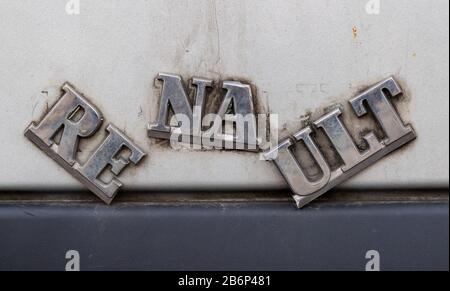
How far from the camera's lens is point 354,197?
4.63 feet

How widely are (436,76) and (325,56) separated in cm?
24

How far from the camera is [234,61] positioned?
1.38m

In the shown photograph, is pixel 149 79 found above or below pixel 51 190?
above

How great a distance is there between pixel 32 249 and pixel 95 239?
14 cm

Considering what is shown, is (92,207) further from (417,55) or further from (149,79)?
(417,55)

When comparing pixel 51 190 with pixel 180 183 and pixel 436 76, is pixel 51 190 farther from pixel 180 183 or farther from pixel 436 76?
pixel 436 76

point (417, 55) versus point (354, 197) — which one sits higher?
point (417, 55)

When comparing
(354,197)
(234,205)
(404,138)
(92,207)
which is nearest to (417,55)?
(404,138)

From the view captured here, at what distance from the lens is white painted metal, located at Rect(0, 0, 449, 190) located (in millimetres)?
1373

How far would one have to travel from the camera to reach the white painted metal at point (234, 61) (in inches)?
54.1

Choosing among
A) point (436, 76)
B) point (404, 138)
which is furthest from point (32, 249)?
point (436, 76)

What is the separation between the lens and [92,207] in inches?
55.7
